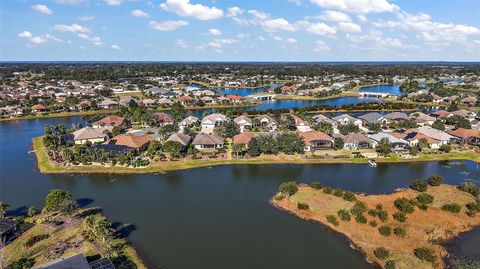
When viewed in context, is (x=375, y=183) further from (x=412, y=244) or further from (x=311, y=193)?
(x=412, y=244)

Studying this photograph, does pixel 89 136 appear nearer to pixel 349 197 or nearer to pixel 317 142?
pixel 317 142

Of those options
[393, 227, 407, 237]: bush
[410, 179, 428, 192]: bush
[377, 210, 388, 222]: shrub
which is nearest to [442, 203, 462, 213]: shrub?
[410, 179, 428, 192]: bush

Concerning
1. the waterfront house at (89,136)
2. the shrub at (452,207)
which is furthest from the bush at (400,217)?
the waterfront house at (89,136)

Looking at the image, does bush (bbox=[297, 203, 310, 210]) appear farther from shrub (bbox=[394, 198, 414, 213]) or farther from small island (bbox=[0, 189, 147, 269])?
small island (bbox=[0, 189, 147, 269])

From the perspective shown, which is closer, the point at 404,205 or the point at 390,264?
the point at 390,264

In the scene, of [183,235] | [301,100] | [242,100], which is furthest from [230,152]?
[301,100]

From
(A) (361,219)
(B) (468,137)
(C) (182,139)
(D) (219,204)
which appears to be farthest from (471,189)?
(C) (182,139)
